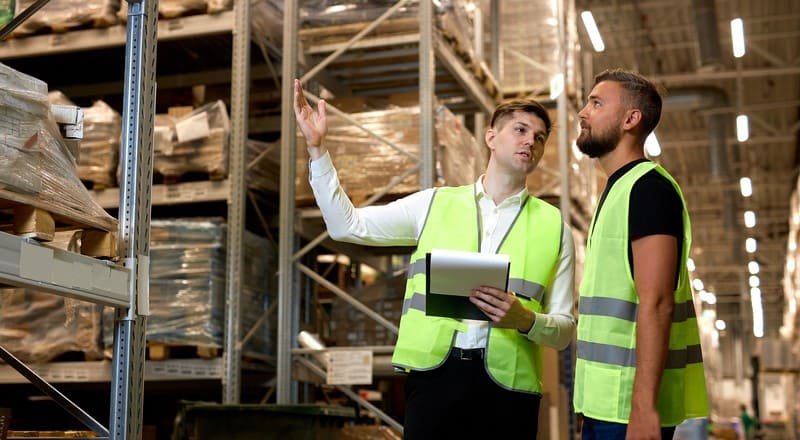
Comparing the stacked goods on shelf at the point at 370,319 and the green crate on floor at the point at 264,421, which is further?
the stacked goods on shelf at the point at 370,319

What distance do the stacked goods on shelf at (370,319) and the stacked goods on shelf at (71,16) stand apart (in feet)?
9.61

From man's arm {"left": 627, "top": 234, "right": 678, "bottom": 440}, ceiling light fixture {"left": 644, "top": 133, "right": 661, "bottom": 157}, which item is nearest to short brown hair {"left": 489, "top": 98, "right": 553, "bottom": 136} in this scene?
man's arm {"left": 627, "top": 234, "right": 678, "bottom": 440}

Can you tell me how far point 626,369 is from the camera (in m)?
3.09

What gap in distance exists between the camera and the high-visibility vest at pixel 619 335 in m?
3.10

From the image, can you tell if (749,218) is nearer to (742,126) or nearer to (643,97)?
(742,126)

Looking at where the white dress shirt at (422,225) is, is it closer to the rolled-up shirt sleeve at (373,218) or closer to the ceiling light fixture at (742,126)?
the rolled-up shirt sleeve at (373,218)

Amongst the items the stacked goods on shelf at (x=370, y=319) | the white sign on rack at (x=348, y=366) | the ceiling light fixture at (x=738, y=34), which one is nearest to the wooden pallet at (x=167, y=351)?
the white sign on rack at (x=348, y=366)

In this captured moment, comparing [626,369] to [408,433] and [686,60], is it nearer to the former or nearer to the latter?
[408,433]

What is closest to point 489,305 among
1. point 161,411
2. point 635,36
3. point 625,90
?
point 625,90

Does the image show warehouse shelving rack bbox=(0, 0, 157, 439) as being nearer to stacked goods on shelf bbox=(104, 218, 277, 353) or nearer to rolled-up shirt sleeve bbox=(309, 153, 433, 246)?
rolled-up shirt sleeve bbox=(309, 153, 433, 246)

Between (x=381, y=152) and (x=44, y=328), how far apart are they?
2761 mm

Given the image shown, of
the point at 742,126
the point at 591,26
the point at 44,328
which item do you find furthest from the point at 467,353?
the point at 742,126

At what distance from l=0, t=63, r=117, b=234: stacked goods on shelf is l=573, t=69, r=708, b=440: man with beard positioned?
1.94 m

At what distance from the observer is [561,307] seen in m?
3.95
